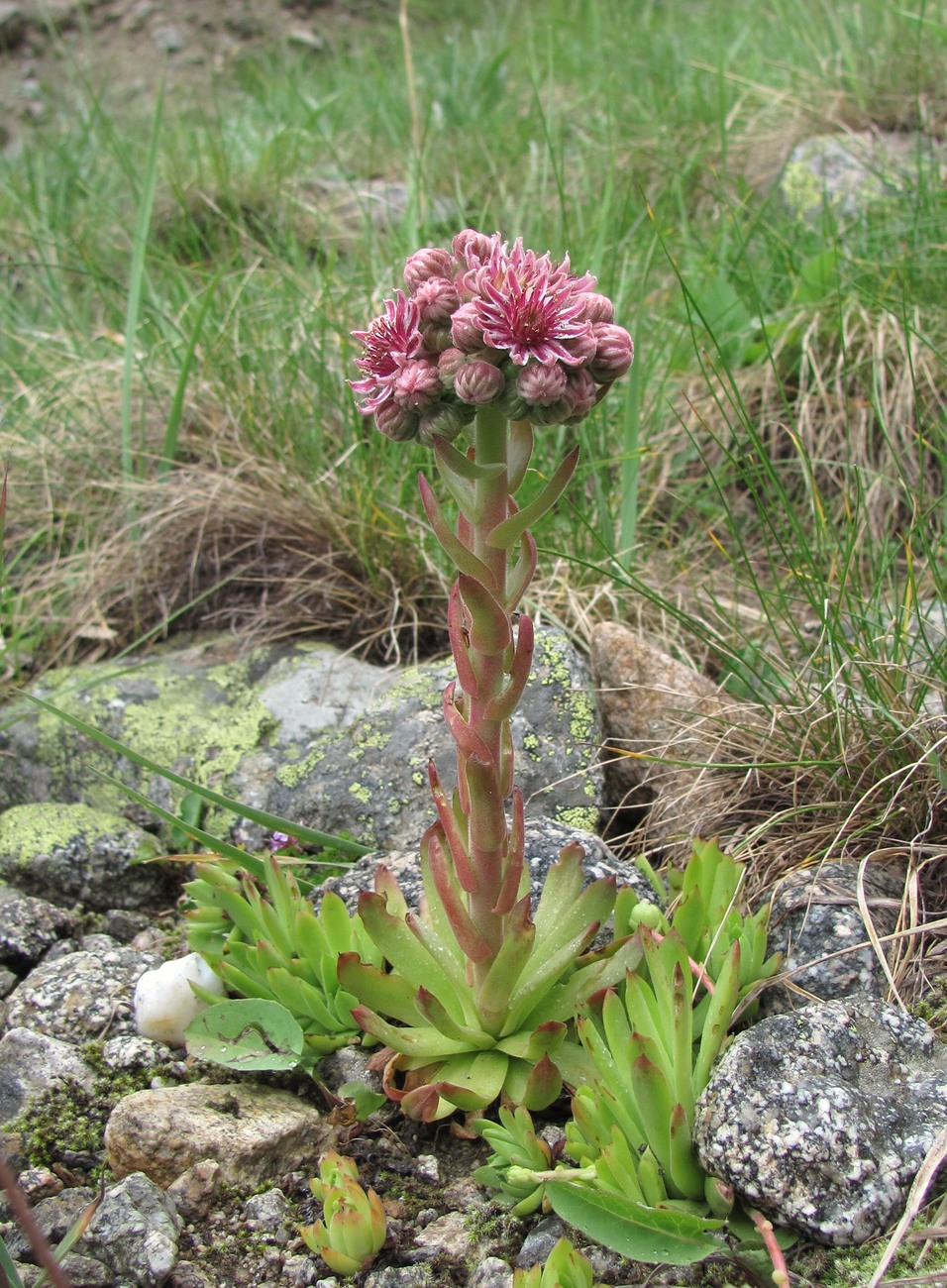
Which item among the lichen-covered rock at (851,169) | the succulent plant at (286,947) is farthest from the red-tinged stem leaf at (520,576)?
the lichen-covered rock at (851,169)

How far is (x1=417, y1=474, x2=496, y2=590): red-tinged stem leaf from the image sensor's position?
1702 mm

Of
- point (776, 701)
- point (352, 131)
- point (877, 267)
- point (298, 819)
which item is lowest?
point (298, 819)

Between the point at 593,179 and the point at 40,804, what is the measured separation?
12.1 feet

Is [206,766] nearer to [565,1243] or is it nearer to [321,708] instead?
[321,708]

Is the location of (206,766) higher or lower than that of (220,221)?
lower

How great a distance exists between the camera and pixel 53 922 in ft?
8.09

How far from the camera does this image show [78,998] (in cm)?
224

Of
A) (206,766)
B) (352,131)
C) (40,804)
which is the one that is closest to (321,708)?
(206,766)

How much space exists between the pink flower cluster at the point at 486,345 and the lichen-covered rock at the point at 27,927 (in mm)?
1478

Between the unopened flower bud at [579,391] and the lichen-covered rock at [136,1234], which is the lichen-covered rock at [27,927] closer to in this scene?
the lichen-covered rock at [136,1234]

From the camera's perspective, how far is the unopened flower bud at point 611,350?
5.33 feet

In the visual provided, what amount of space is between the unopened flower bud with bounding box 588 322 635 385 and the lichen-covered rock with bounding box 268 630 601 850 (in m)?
1.14

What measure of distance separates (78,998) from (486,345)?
5.22 feet

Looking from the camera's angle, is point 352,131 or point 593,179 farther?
point 352,131
